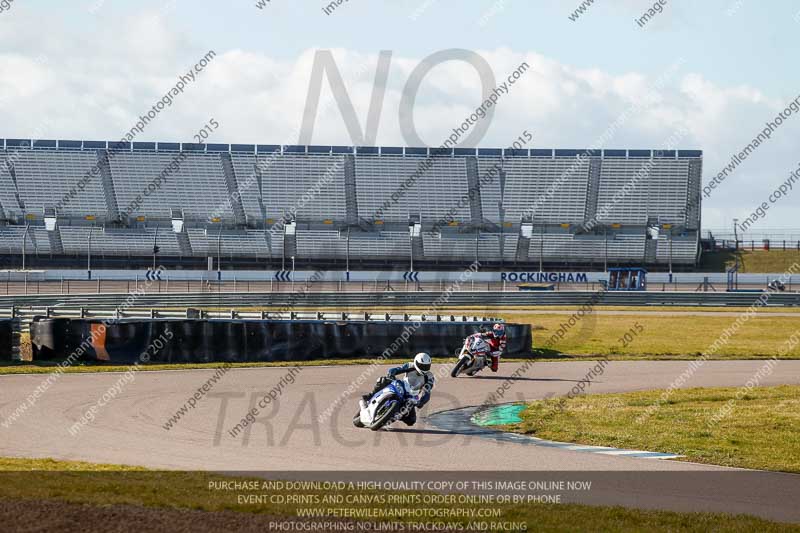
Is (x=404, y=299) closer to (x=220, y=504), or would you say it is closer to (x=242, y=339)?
(x=242, y=339)

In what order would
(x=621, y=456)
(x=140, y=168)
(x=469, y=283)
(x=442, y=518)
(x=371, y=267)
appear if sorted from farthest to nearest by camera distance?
(x=140, y=168)
(x=371, y=267)
(x=469, y=283)
(x=621, y=456)
(x=442, y=518)

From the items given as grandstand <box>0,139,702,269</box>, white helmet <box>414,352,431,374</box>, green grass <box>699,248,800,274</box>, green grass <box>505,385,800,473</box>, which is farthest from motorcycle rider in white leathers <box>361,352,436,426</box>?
green grass <box>699,248,800,274</box>

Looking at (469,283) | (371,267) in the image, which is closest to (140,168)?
(371,267)

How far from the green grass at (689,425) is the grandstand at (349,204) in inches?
1926

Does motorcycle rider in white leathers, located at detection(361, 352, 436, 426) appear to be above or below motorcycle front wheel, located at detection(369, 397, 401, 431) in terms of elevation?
above

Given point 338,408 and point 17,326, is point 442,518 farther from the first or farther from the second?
point 17,326

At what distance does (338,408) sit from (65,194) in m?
60.8

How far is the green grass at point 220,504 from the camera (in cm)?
937

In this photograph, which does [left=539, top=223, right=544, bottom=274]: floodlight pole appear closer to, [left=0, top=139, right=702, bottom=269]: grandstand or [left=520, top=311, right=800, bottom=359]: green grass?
[left=0, top=139, right=702, bottom=269]: grandstand

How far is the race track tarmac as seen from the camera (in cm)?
1201

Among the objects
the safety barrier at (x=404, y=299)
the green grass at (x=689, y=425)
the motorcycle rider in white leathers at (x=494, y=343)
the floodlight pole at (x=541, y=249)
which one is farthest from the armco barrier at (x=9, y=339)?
the floodlight pole at (x=541, y=249)

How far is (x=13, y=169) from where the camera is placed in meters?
74.6

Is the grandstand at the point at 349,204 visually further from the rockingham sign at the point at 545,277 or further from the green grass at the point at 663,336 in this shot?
→ the green grass at the point at 663,336

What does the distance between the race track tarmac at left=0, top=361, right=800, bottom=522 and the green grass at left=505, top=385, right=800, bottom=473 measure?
101cm
